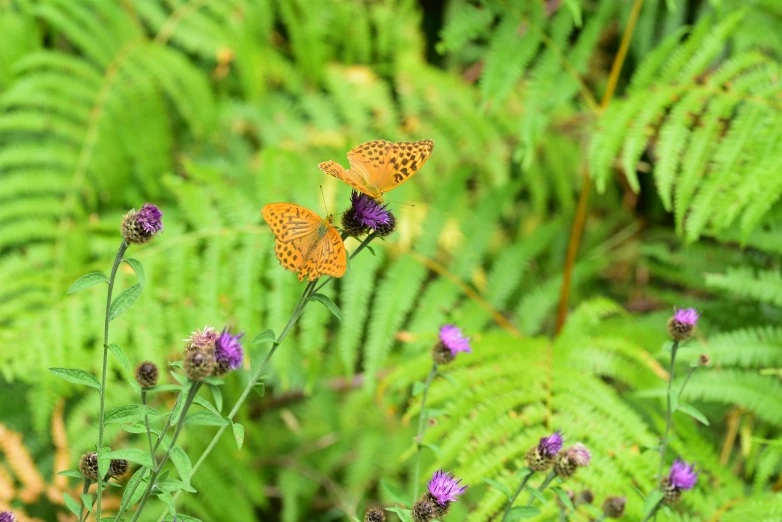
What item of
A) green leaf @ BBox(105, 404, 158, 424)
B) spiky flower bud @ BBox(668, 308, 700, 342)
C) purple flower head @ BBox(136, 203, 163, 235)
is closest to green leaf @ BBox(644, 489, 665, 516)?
spiky flower bud @ BBox(668, 308, 700, 342)

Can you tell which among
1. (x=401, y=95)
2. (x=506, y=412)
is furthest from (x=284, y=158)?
(x=506, y=412)

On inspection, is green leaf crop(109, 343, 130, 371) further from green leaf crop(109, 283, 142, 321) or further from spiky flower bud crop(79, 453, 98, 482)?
spiky flower bud crop(79, 453, 98, 482)

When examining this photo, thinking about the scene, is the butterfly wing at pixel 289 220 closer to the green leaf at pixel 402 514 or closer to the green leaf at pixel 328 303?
the green leaf at pixel 328 303

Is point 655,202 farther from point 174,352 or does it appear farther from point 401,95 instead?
point 174,352

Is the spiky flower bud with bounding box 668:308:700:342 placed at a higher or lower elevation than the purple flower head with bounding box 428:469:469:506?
higher

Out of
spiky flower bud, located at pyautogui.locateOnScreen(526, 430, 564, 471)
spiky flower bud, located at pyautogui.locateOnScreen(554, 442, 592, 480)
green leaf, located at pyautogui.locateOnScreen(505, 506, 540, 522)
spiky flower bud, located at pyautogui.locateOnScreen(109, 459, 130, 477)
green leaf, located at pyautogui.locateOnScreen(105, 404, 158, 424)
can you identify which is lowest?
green leaf, located at pyautogui.locateOnScreen(505, 506, 540, 522)

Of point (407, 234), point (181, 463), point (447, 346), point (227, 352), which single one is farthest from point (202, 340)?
point (407, 234)

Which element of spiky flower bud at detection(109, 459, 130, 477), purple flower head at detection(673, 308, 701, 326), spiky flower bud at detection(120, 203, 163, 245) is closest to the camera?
spiky flower bud at detection(120, 203, 163, 245)
